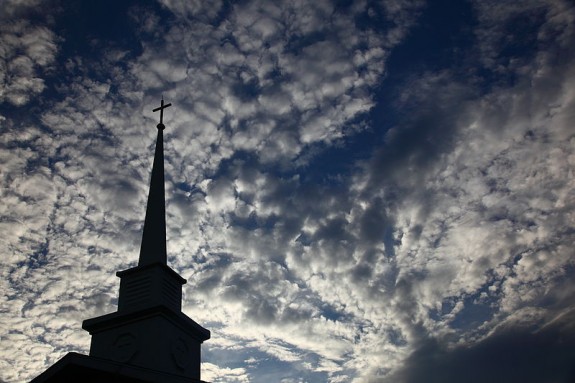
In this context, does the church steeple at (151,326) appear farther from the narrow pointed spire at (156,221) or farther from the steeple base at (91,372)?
the steeple base at (91,372)

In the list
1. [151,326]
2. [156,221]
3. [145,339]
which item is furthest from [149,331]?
[156,221]

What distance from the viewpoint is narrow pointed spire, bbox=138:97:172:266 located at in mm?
20859

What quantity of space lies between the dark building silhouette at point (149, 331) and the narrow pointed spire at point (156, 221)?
4 cm

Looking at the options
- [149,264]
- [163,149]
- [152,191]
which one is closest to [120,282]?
[149,264]

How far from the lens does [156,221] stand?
72.3ft

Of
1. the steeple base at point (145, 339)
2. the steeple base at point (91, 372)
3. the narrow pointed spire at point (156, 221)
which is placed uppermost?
→ the narrow pointed spire at point (156, 221)

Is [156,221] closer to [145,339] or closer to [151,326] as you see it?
[151,326]

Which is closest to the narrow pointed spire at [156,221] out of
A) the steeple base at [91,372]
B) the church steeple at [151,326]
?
the church steeple at [151,326]

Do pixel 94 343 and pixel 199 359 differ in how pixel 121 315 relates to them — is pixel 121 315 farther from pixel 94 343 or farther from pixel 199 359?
pixel 199 359

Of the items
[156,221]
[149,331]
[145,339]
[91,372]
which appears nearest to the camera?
[91,372]

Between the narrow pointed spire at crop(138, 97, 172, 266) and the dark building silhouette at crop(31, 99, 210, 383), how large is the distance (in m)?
0.04

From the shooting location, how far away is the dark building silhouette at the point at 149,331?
1591 cm

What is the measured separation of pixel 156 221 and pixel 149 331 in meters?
5.45

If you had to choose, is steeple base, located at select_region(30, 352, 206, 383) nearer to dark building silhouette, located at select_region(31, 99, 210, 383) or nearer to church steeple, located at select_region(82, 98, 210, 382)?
dark building silhouette, located at select_region(31, 99, 210, 383)
